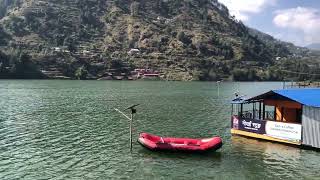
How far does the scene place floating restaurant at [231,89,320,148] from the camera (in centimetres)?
4684

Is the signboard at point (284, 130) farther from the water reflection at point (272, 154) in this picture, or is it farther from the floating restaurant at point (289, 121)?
the water reflection at point (272, 154)

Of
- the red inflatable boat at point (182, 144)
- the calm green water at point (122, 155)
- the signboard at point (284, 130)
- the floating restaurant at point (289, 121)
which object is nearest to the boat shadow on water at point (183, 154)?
the calm green water at point (122, 155)

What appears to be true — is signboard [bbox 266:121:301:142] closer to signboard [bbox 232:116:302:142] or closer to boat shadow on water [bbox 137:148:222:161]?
signboard [bbox 232:116:302:142]

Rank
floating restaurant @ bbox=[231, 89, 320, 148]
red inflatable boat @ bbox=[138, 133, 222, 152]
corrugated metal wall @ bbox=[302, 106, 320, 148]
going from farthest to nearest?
floating restaurant @ bbox=[231, 89, 320, 148]
corrugated metal wall @ bbox=[302, 106, 320, 148]
red inflatable boat @ bbox=[138, 133, 222, 152]

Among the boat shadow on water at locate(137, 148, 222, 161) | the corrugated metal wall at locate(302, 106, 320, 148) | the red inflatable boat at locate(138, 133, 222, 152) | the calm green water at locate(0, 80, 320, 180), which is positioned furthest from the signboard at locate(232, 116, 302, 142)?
the red inflatable boat at locate(138, 133, 222, 152)

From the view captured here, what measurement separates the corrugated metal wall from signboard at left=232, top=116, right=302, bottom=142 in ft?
2.31

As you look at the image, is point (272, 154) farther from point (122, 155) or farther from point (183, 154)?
point (122, 155)

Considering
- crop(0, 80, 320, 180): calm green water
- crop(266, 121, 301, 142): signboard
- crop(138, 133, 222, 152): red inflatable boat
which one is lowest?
crop(0, 80, 320, 180): calm green water

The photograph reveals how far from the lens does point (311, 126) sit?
46.8 m

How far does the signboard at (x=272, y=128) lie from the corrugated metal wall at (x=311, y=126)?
705mm

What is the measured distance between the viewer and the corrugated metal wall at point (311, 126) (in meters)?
46.3

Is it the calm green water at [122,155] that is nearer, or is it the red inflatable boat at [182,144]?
the calm green water at [122,155]

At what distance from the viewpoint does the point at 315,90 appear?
51.2 m

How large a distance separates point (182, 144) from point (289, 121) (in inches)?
600
